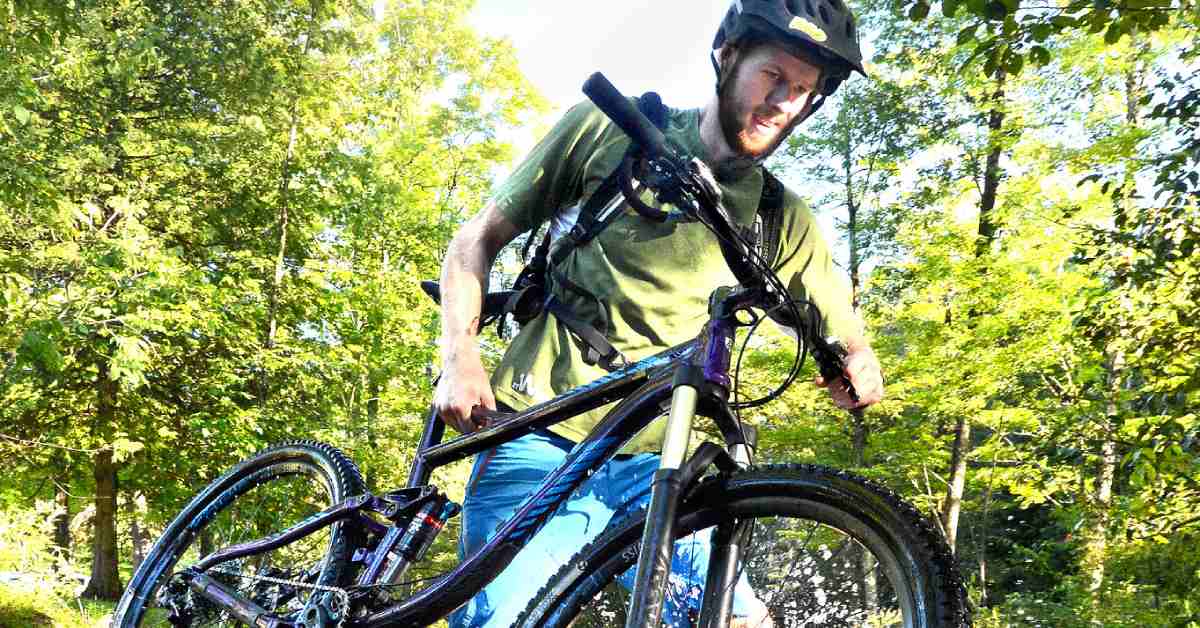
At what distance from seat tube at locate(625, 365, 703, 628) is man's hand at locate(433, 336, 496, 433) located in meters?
0.67

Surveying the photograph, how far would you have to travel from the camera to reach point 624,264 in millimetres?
2338

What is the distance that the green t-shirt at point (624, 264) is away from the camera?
2.31m

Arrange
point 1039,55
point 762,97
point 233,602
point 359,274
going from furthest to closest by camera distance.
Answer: point 359,274
point 1039,55
point 233,602
point 762,97

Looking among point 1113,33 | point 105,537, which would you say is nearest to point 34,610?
point 105,537

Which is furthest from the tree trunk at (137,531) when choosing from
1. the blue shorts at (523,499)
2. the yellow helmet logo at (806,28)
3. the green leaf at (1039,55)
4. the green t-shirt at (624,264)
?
the yellow helmet logo at (806,28)

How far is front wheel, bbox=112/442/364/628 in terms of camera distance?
8.94 ft

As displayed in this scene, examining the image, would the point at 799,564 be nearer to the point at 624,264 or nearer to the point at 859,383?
the point at 859,383

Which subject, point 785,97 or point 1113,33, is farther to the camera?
point 1113,33

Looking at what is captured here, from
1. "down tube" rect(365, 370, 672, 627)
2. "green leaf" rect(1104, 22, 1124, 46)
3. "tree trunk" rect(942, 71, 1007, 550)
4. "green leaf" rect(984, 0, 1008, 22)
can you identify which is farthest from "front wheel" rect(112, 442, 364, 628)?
"tree trunk" rect(942, 71, 1007, 550)

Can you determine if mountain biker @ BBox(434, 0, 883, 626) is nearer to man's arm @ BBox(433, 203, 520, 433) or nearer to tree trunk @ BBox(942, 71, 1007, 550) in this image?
man's arm @ BBox(433, 203, 520, 433)

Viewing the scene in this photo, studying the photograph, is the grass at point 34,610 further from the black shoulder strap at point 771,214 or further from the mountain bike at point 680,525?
the black shoulder strap at point 771,214

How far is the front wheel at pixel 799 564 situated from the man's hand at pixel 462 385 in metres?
0.53

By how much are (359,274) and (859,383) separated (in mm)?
13346

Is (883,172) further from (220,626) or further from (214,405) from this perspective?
(220,626)
